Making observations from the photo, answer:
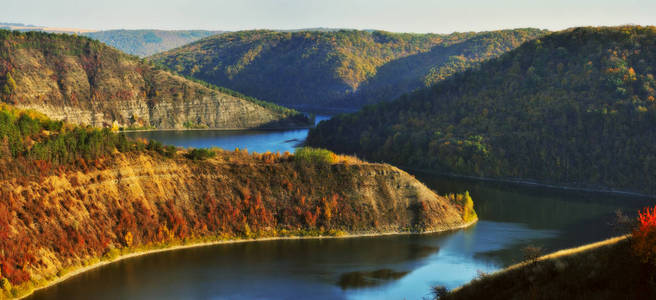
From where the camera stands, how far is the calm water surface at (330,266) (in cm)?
5772

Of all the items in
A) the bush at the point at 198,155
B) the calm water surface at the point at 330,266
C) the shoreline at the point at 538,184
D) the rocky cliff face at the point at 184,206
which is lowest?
the shoreline at the point at 538,184

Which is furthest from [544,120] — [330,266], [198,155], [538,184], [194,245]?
[194,245]

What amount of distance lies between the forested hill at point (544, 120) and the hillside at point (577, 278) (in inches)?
3736

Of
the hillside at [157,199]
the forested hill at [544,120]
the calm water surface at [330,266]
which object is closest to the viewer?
the calm water surface at [330,266]

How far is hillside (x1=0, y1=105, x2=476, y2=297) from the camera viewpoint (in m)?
60.0

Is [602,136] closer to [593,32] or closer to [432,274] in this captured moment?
[593,32]

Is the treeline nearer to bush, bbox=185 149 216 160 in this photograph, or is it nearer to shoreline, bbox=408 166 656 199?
bush, bbox=185 149 216 160

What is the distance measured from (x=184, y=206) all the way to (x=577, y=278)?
48.2 meters

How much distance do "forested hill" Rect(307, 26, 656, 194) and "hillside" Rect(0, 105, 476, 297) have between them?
50987 millimetres

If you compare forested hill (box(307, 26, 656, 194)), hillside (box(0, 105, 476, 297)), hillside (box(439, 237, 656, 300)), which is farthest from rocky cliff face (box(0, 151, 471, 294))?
forested hill (box(307, 26, 656, 194))

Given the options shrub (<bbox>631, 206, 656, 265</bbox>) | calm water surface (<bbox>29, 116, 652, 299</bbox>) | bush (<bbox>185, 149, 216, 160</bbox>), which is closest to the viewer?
shrub (<bbox>631, 206, 656, 265</bbox>)

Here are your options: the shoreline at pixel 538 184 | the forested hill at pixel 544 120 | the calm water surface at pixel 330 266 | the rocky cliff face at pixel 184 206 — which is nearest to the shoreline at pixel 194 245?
the rocky cliff face at pixel 184 206

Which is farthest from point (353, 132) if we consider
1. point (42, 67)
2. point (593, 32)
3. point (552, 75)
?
point (42, 67)

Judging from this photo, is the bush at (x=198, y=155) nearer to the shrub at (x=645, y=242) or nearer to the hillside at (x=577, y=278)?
the hillside at (x=577, y=278)
